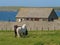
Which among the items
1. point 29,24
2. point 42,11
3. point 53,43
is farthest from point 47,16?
point 53,43

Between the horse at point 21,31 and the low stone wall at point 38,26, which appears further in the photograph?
the low stone wall at point 38,26

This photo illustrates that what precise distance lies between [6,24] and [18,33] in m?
21.8

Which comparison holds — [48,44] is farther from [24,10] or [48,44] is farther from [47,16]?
[24,10]

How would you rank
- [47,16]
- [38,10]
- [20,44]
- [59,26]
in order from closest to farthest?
[20,44] → [59,26] → [47,16] → [38,10]

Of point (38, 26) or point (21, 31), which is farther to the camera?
point (38, 26)

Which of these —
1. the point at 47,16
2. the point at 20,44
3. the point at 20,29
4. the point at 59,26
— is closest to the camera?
the point at 20,44

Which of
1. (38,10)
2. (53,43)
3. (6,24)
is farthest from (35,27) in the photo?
(38,10)

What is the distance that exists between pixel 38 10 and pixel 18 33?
50.0 m

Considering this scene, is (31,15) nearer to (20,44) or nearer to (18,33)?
(18,33)

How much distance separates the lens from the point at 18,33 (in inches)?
930

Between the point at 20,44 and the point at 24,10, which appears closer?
the point at 20,44

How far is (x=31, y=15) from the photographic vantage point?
230 feet

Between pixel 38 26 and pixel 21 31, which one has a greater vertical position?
pixel 21 31

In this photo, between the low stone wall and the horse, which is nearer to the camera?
the horse
